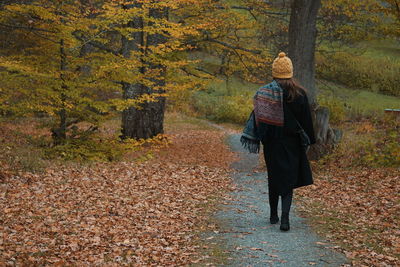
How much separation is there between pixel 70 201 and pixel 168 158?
5953mm

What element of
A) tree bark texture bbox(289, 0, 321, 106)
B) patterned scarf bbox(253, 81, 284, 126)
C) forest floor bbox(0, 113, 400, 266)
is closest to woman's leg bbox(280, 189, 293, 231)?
forest floor bbox(0, 113, 400, 266)

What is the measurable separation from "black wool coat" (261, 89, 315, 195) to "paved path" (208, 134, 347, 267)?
611mm

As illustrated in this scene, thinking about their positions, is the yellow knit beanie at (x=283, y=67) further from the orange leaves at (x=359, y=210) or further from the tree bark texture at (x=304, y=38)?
the tree bark texture at (x=304, y=38)

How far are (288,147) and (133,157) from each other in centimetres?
741

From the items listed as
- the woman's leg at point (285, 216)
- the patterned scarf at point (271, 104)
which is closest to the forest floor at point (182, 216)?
the woman's leg at point (285, 216)

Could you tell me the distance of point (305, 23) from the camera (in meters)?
11.9

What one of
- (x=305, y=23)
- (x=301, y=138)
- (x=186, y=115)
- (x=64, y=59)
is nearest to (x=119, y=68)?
(x=64, y=59)

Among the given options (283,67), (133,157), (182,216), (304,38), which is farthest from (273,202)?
(133,157)

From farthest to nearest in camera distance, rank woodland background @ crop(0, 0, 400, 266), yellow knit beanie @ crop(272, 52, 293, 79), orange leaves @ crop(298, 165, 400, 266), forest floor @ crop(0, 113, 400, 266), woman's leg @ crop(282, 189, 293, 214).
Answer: woman's leg @ crop(282, 189, 293, 214), yellow knit beanie @ crop(272, 52, 293, 79), woodland background @ crop(0, 0, 400, 266), orange leaves @ crop(298, 165, 400, 266), forest floor @ crop(0, 113, 400, 266)

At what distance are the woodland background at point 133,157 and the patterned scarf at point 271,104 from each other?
1.62 metres

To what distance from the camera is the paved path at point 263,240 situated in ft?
17.7

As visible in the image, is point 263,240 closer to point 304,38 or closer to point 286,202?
point 286,202

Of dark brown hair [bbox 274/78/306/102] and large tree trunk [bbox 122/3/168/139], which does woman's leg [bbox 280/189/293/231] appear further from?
large tree trunk [bbox 122/3/168/139]

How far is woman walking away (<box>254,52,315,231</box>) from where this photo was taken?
6477 millimetres
